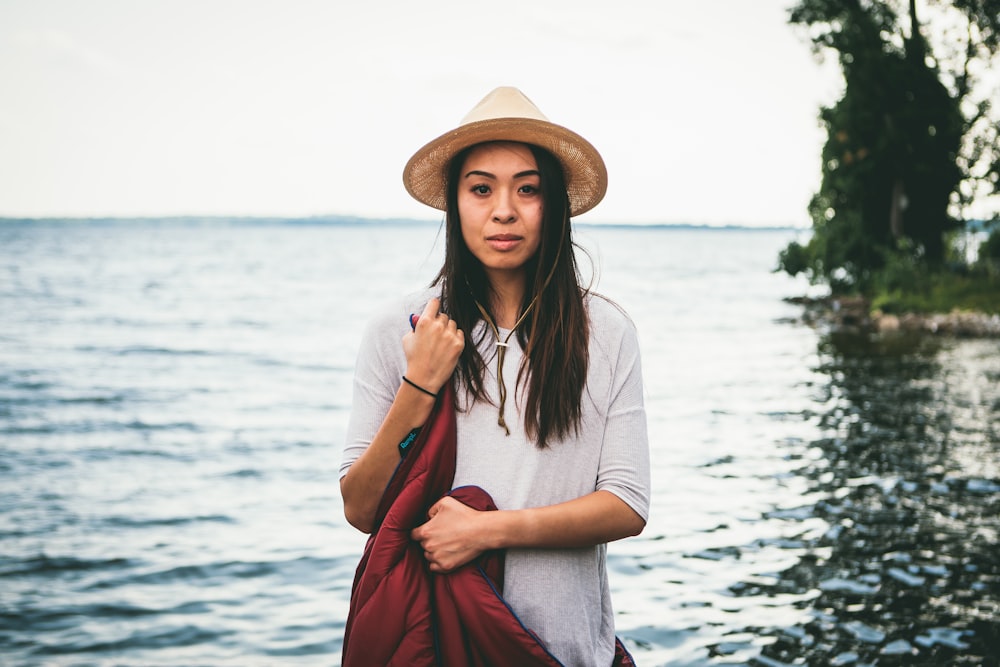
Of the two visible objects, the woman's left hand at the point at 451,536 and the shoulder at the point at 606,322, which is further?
the shoulder at the point at 606,322

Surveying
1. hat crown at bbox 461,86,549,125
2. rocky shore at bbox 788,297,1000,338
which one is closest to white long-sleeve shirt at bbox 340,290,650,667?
hat crown at bbox 461,86,549,125

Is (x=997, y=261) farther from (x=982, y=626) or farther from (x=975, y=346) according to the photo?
(x=982, y=626)

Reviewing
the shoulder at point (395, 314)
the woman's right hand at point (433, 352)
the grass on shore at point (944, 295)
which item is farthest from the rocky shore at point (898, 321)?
the woman's right hand at point (433, 352)

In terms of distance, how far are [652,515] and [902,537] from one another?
224cm

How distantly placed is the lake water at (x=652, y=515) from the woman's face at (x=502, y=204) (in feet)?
1.69

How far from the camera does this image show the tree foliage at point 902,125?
27.7 metres

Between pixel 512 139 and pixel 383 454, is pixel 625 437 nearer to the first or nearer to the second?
pixel 383 454

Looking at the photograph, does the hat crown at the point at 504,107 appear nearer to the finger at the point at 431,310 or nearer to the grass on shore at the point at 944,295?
the finger at the point at 431,310

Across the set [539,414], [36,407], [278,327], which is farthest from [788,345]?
[539,414]

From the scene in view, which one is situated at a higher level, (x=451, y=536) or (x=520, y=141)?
(x=520, y=141)

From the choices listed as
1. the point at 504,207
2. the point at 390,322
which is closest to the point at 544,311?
the point at 504,207

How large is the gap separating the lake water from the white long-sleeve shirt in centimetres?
62

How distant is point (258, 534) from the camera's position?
8367 millimetres

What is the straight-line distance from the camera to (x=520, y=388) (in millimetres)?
2197
